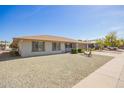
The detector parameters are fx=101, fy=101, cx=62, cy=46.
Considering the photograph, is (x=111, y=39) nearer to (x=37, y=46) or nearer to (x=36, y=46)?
(x=37, y=46)

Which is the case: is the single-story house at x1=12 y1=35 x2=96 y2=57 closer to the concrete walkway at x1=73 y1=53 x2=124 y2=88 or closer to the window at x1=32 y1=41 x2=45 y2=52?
the window at x1=32 y1=41 x2=45 y2=52

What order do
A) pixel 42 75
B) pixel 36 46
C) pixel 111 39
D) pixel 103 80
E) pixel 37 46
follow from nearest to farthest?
1. pixel 103 80
2. pixel 42 75
3. pixel 36 46
4. pixel 37 46
5. pixel 111 39

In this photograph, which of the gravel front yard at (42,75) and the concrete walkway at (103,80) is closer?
the concrete walkway at (103,80)

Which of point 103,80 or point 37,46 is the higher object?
point 37,46

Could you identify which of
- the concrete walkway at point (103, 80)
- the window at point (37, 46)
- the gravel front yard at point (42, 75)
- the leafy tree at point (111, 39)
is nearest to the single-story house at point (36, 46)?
the window at point (37, 46)

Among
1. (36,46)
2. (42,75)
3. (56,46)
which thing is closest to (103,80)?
(42,75)

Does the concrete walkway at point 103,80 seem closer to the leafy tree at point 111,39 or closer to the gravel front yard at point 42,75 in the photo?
the gravel front yard at point 42,75

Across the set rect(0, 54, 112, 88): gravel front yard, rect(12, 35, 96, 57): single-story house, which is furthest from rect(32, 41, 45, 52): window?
rect(0, 54, 112, 88): gravel front yard

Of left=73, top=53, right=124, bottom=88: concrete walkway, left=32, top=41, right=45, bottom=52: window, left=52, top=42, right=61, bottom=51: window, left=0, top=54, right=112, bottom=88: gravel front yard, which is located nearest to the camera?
left=73, top=53, right=124, bottom=88: concrete walkway

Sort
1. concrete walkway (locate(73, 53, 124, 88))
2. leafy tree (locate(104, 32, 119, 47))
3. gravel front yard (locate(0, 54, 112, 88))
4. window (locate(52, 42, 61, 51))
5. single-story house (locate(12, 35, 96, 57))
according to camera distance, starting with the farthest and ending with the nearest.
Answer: leafy tree (locate(104, 32, 119, 47)), window (locate(52, 42, 61, 51)), single-story house (locate(12, 35, 96, 57)), gravel front yard (locate(0, 54, 112, 88)), concrete walkway (locate(73, 53, 124, 88))
